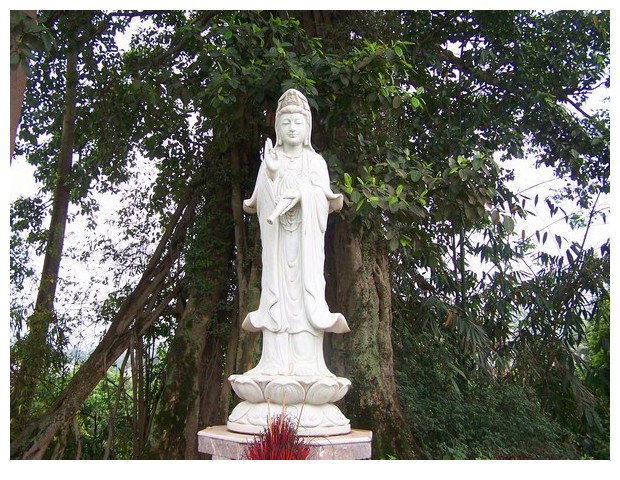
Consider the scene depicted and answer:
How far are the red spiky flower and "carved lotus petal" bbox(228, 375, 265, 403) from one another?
452mm

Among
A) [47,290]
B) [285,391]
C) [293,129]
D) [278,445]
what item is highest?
[293,129]

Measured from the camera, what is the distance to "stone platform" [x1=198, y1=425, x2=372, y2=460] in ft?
14.0

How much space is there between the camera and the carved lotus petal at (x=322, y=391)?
4516 mm

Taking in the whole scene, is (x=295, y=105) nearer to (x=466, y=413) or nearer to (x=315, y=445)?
(x=315, y=445)

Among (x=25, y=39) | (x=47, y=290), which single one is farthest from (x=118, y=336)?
(x=25, y=39)

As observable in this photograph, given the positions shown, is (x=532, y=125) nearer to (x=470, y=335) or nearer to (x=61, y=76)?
(x=470, y=335)

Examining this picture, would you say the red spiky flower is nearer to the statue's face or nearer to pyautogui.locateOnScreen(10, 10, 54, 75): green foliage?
the statue's face

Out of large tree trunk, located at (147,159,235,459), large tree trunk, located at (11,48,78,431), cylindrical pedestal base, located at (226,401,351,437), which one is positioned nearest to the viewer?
cylindrical pedestal base, located at (226,401,351,437)

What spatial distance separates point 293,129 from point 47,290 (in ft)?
15.9

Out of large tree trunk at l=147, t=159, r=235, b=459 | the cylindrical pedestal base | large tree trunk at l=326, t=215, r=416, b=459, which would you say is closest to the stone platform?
the cylindrical pedestal base

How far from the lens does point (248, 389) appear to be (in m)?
4.60

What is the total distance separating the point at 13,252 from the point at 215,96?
438cm

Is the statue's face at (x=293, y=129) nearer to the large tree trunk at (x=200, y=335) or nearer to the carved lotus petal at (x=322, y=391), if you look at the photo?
the carved lotus petal at (x=322, y=391)

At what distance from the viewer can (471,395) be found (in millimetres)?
8172
